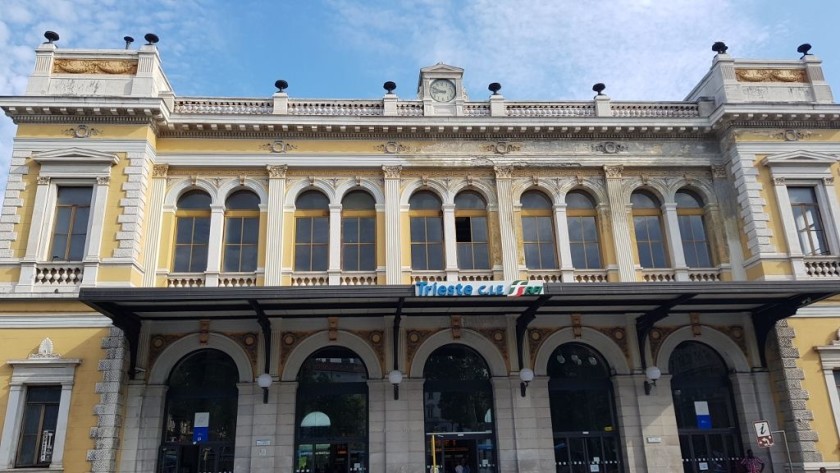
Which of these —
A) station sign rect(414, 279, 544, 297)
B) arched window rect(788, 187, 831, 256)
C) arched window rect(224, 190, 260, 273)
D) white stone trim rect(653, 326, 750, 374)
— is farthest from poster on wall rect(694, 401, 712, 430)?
arched window rect(224, 190, 260, 273)

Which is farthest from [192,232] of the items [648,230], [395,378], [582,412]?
[648,230]

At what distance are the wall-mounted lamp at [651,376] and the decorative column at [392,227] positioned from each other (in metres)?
7.01

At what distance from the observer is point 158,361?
16703mm

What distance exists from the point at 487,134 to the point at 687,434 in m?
10.1

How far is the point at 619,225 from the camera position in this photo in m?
18.7

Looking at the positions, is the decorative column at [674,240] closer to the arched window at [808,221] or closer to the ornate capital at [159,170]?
the arched window at [808,221]

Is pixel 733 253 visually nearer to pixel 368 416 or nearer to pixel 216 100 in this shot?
pixel 368 416

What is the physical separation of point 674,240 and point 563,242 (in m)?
3.31

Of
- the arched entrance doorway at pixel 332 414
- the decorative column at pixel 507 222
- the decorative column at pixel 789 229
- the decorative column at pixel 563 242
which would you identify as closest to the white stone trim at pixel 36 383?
the arched entrance doorway at pixel 332 414

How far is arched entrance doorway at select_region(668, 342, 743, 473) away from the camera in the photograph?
17.1m

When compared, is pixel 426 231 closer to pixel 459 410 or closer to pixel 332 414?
pixel 459 410

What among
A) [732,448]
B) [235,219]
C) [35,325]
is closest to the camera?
[35,325]

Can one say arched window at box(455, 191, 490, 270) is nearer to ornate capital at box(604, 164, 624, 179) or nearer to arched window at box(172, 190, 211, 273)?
ornate capital at box(604, 164, 624, 179)

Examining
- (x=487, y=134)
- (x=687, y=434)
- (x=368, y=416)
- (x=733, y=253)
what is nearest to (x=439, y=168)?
(x=487, y=134)
